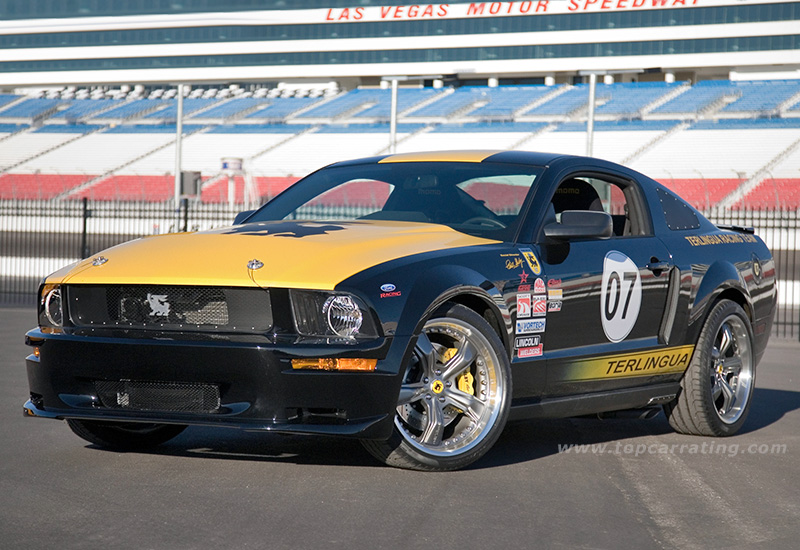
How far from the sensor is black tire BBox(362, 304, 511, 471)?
4.82 metres

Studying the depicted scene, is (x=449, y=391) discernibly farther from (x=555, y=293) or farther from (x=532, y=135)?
(x=532, y=135)

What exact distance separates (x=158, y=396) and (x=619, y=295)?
2536 mm

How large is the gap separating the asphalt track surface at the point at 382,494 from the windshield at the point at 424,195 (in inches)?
48.3

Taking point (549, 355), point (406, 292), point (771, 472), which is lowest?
point (771, 472)

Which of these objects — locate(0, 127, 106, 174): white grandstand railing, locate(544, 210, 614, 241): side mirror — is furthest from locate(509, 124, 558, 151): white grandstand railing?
locate(544, 210, 614, 241): side mirror

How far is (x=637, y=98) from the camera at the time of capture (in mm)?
54375

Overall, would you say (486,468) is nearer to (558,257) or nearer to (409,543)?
(558,257)

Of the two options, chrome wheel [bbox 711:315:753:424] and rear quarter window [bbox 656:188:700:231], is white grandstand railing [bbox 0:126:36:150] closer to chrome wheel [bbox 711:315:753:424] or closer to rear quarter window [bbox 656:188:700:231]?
rear quarter window [bbox 656:188:700:231]

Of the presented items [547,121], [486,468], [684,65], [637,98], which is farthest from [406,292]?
[684,65]

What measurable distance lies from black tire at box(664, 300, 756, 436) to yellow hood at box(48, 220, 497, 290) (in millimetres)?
1852

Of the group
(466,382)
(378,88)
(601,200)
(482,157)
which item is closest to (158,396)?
(466,382)

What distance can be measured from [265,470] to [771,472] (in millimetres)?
2538

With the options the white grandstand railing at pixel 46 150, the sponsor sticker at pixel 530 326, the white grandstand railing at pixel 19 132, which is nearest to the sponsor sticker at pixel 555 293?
the sponsor sticker at pixel 530 326

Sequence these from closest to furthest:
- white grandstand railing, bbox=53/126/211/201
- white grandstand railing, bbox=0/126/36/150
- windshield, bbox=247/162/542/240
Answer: windshield, bbox=247/162/542/240 < white grandstand railing, bbox=53/126/211/201 < white grandstand railing, bbox=0/126/36/150
